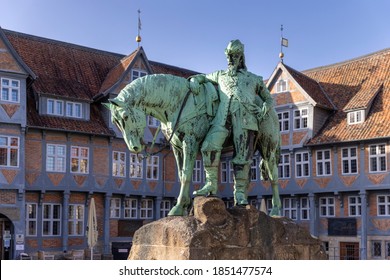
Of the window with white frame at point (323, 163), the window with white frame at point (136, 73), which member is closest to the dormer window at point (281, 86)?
the window with white frame at point (323, 163)

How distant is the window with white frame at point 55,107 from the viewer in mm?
25295

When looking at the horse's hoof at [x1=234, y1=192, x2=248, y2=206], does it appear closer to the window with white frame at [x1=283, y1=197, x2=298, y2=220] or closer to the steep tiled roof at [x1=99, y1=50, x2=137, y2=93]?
the steep tiled roof at [x1=99, y1=50, x2=137, y2=93]

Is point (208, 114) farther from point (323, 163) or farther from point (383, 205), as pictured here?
point (323, 163)

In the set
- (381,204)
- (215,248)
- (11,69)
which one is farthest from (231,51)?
(381,204)

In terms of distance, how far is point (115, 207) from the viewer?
1075 inches

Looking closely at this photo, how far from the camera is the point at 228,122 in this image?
6.46 metres

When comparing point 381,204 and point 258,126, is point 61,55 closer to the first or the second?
point 381,204

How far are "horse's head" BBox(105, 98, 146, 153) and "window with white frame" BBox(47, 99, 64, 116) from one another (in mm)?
20184

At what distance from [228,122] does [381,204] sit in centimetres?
2018

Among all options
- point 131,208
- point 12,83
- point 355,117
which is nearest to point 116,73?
point 12,83

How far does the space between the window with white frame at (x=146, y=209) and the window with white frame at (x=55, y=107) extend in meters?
5.95

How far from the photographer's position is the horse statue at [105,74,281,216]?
580 centimetres

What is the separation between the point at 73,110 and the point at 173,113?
20459 mm

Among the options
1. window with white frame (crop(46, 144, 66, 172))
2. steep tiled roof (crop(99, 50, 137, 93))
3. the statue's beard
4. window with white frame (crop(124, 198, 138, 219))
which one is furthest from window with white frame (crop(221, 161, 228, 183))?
the statue's beard
